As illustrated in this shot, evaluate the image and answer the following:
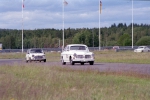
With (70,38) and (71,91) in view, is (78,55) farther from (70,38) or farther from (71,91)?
(70,38)

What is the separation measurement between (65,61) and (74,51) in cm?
155

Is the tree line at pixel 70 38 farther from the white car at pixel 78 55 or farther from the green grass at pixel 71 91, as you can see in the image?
the green grass at pixel 71 91

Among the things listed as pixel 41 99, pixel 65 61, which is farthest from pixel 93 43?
pixel 41 99

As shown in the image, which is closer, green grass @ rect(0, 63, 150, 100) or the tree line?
green grass @ rect(0, 63, 150, 100)

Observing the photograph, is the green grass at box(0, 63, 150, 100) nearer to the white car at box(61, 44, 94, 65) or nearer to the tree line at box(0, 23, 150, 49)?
the white car at box(61, 44, 94, 65)

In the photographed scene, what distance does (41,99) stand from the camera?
13.2 meters

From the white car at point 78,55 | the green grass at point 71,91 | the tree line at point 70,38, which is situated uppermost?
the tree line at point 70,38

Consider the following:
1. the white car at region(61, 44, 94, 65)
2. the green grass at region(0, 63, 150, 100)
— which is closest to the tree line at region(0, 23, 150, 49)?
the white car at region(61, 44, 94, 65)

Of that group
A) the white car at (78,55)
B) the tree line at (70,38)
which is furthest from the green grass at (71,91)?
the tree line at (70,38)

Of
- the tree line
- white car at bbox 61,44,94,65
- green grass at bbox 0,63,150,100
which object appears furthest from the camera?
the tree line

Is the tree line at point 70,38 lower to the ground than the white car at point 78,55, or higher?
higher

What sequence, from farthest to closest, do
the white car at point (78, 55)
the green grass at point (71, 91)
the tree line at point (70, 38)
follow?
1. the tree line at point (70, 38)
2. the white car at point (78, 55)
3. the green grass at point (71, 91)

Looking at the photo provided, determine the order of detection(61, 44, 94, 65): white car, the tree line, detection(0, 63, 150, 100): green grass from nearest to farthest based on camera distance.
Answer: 1. detection(0, 63, 150, 100): green grass
2. detection(61, 44, 94, 65): white car
3. the tree line

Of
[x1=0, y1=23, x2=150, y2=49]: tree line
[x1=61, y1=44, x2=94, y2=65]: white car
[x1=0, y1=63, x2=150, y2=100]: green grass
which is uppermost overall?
[x1=0, y1=23, x2=150, y2=49]: tree line
